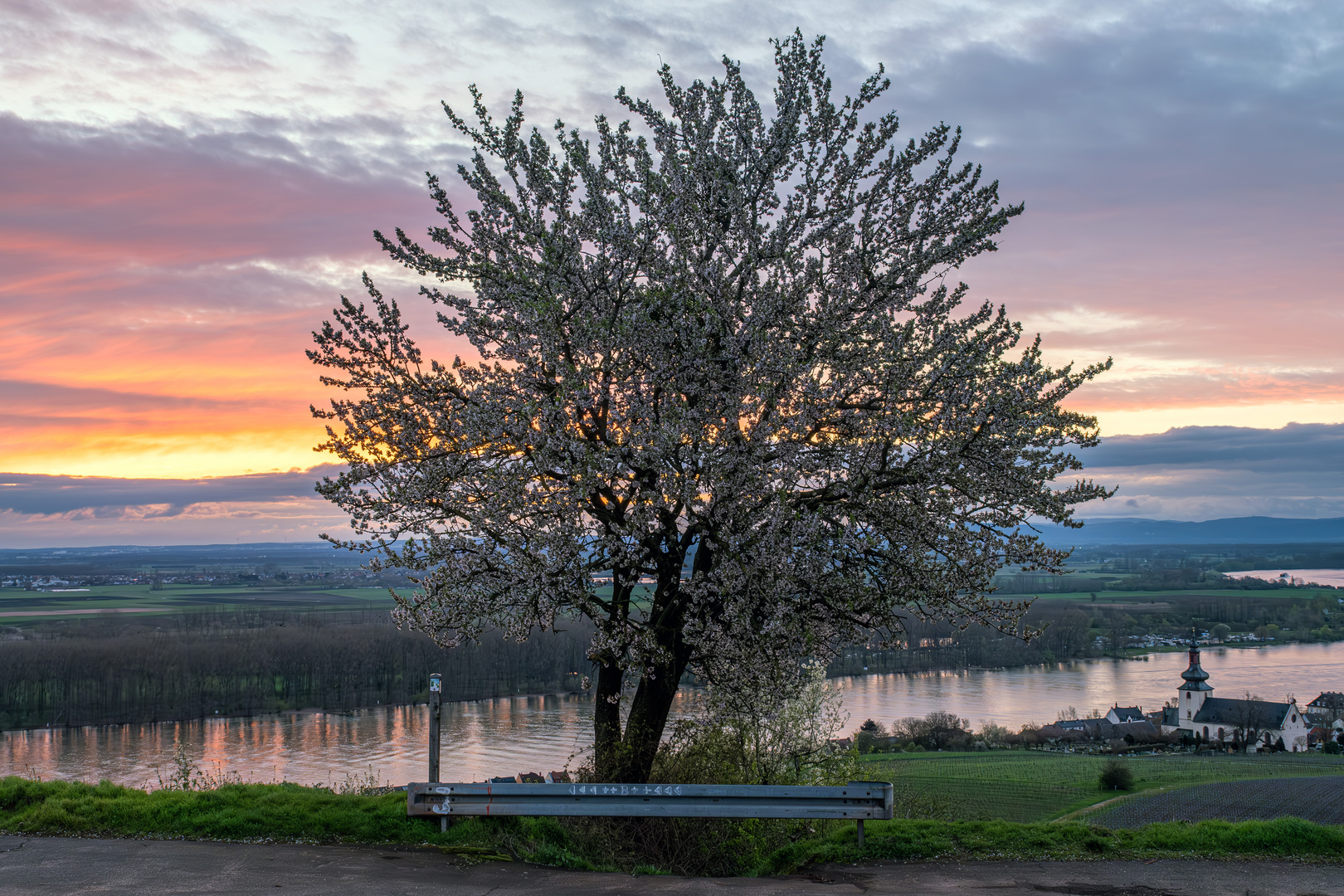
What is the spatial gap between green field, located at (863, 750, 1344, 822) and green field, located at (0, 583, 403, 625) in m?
117

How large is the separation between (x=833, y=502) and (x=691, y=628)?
2257 mm

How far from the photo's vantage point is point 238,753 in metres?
49.3

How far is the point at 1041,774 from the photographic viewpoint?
153 ft

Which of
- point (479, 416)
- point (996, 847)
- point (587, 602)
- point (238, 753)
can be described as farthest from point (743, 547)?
point (238, 753)

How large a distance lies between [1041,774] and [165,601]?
526 ft

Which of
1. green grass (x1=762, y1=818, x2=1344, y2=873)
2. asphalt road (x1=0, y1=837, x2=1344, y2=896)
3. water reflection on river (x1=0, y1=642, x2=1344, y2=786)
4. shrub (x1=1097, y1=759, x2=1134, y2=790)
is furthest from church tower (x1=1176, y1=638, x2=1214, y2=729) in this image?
asphalt road (x1=0, y1=837, x2=1344, y2=896)

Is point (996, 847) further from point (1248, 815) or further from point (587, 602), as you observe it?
point (1248, 815)

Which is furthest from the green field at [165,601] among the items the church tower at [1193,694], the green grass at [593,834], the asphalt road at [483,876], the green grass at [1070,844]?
the green grass at [1070,844]

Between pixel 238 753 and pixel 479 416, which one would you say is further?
pixel 238 753

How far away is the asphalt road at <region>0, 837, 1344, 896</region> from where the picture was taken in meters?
8.04

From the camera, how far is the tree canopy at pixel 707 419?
33.4ft

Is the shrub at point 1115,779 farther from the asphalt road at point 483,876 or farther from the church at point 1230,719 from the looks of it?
the asphalt road at point 483,876

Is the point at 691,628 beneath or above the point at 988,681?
above

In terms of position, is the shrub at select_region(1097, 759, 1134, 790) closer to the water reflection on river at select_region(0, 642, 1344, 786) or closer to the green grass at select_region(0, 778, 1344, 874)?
the water reflection on river at select_region(0, 642, 1344, 786)
